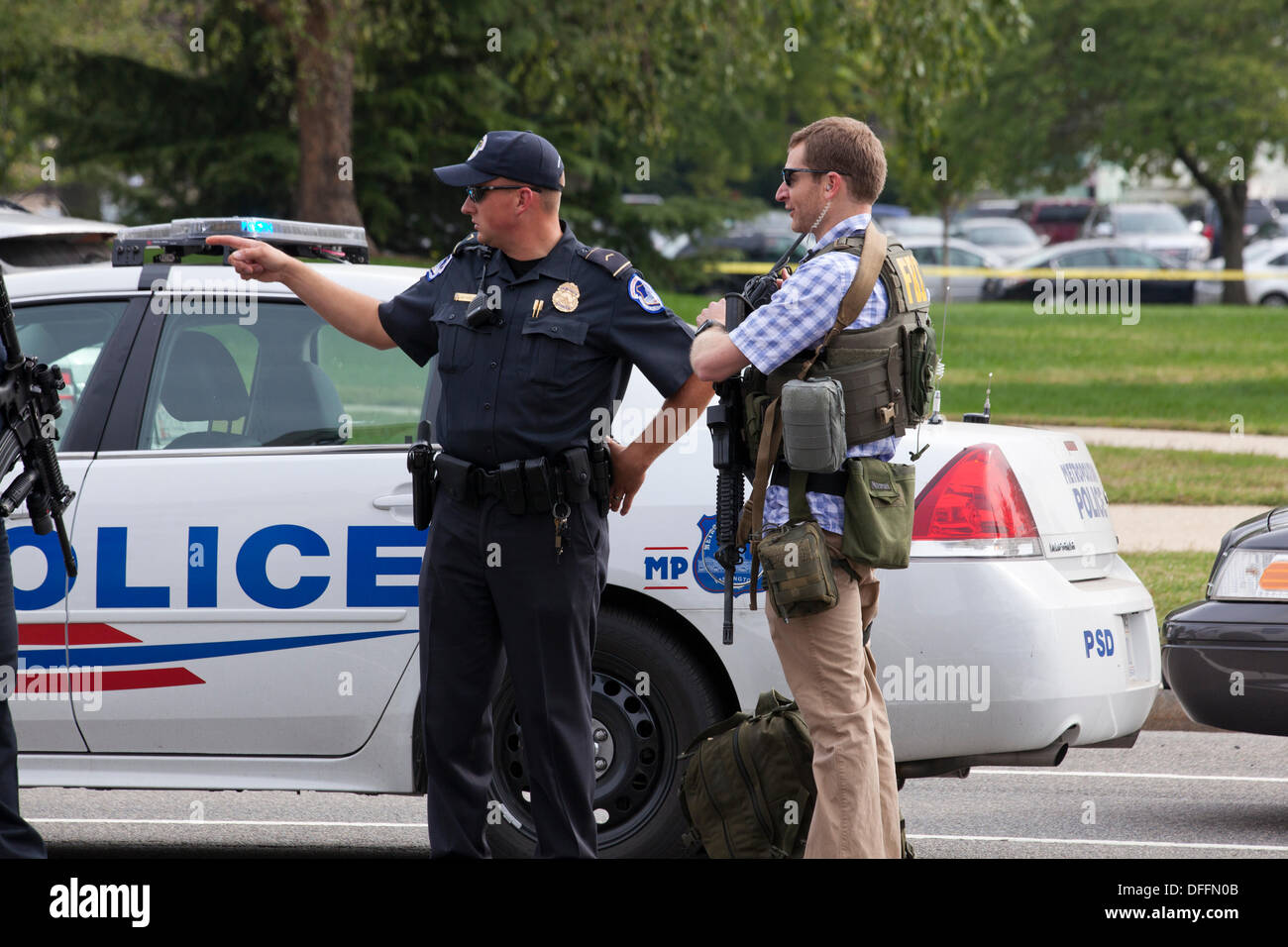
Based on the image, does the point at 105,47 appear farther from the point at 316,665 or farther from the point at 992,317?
the point at 316,665

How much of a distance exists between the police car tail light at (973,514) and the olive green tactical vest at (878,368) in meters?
0.68

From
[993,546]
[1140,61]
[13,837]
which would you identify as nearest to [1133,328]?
[1140,61]

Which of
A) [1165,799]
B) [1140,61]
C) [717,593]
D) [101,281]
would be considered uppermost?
[1140,61]

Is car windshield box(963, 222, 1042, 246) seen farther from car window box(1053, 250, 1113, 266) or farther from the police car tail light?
the police car tail light

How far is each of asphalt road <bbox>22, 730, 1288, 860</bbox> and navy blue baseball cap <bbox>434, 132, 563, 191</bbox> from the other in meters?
2.32

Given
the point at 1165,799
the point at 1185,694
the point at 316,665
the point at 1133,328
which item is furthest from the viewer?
the point at 1133,328

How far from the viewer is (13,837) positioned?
396 cm

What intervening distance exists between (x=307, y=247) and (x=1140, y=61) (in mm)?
27151

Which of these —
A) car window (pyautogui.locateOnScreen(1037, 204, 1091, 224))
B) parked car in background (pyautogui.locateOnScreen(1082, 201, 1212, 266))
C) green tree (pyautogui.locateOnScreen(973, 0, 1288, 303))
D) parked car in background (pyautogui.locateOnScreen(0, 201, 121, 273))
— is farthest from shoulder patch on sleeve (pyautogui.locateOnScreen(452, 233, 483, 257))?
car window (pyautogui.locateOnScreen(1037, 204, 1091, 224))

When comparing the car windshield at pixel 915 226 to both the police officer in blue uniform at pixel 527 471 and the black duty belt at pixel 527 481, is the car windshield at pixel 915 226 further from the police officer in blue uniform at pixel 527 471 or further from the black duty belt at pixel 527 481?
the black duty belt at pixel 527 481

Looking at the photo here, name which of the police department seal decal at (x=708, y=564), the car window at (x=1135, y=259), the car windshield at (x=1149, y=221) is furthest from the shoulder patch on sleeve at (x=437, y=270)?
the car windshield at (x=1149, y=221)

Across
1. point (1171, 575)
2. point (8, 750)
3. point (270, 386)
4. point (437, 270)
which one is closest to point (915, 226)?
point (1171, 575)

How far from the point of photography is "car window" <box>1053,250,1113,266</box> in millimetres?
32062

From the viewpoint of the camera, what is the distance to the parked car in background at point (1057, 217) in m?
47.4
